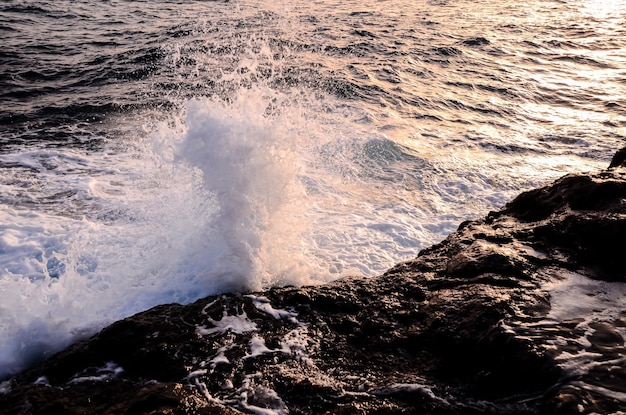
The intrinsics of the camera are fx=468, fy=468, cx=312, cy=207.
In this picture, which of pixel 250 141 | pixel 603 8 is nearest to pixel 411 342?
pixel 250 141

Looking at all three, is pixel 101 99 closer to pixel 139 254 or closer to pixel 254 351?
Answer: pixel 139 254

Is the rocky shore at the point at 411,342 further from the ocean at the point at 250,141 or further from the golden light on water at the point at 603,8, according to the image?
the golden light on water at the point at 603,8

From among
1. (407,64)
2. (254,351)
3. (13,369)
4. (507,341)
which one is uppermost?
(407,64)

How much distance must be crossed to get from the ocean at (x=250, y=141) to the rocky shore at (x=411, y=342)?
0.83 m

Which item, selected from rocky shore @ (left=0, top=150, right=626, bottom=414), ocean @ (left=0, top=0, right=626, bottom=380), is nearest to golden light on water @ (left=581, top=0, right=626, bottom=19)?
ocean @ (left=0, top=0, right=626, bottom=380)

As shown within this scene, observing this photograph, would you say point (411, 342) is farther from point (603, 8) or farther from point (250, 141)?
point (603, 8)

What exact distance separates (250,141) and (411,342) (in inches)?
99.9

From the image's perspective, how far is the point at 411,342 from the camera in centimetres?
274

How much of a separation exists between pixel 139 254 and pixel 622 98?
1017 cm

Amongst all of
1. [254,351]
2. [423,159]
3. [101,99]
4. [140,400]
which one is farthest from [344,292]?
[101,99]

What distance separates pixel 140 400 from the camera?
2.31 meters

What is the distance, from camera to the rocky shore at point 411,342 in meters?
2.22

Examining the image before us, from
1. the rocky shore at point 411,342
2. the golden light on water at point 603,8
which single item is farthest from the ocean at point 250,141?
the golden light on water at point 603,8

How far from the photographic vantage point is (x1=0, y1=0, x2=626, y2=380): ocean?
4293 millimetres
